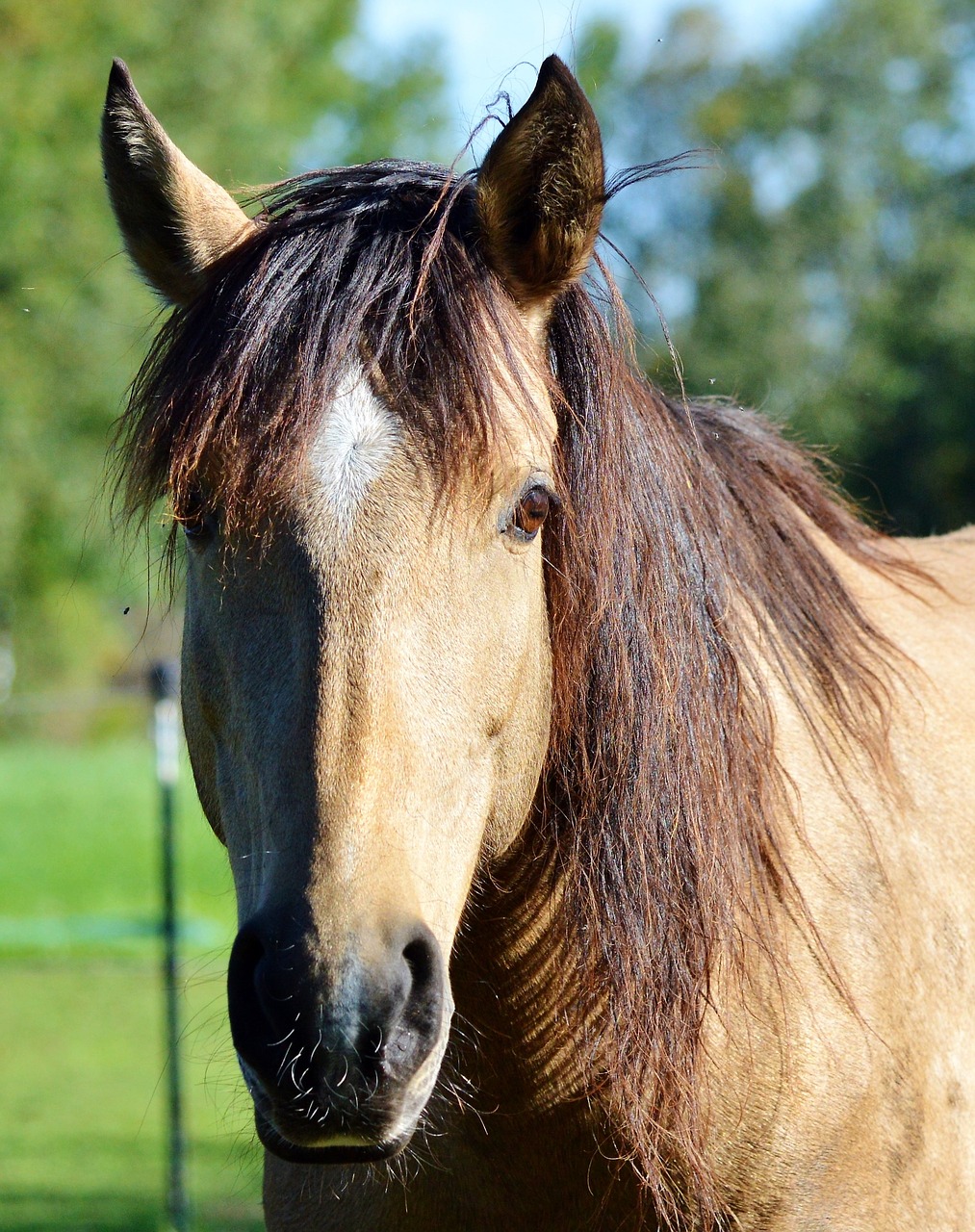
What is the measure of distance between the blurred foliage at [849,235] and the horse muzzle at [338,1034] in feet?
71.2

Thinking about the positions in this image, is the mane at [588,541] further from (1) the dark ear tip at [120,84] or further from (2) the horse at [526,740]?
(1) the dark ear tip at [120,84]

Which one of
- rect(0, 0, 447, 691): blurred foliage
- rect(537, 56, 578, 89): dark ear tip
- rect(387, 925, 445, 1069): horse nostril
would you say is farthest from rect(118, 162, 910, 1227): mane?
rect(0, 0, 447, 691): blurred foliage

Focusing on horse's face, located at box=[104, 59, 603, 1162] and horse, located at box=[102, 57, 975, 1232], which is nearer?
horse's face, located at box=[104, 59, 603, 1162]

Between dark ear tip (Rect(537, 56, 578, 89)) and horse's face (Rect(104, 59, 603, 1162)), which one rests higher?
dark ear tip (Rect(537, 56, 578, 89))

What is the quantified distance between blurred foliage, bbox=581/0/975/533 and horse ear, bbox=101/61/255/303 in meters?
21.0

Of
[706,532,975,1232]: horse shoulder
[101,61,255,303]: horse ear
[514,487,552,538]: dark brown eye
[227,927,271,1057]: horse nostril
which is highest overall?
[101,61,255,303]: horse ear

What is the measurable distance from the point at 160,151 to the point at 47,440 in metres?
16.4

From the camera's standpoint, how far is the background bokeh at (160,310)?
7.89m

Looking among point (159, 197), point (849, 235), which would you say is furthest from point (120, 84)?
point (849, 235)

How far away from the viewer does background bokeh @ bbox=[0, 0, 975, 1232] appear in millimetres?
7891

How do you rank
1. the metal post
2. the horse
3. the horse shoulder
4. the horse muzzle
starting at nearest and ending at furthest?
the horse muzzle < the horse < the horse shoulder < the metal post

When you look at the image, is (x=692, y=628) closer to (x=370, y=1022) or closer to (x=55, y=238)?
(x=370, y=1022)

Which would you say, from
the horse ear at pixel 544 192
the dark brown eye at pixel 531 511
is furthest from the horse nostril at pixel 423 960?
the horse ear at pixel 544 192

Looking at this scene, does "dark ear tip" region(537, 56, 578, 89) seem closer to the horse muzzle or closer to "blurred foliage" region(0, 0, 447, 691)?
the horse muzzle
